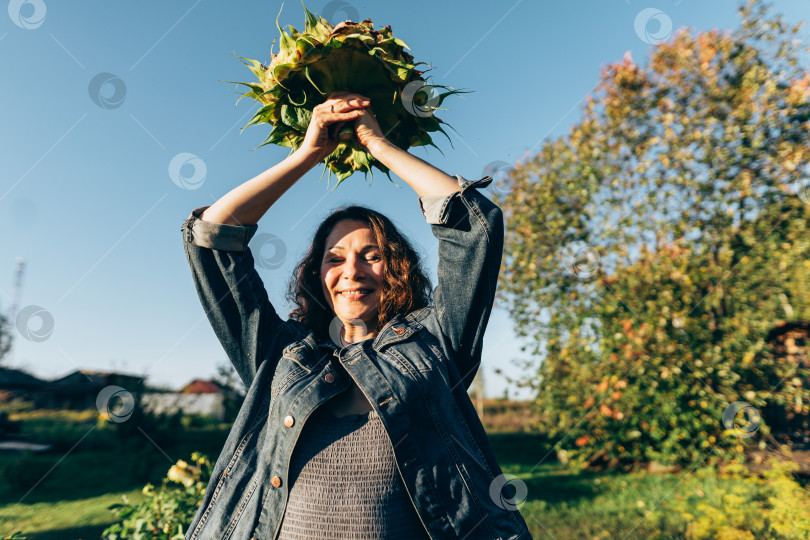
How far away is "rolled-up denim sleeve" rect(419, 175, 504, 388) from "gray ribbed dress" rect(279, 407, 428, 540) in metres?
0.42

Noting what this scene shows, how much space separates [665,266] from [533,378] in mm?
2951

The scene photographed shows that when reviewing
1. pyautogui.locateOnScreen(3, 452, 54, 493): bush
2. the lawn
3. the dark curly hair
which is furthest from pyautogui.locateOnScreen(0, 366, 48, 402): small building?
the dark curly hair

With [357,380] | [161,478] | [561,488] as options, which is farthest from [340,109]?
[161,478]

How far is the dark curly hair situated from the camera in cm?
204

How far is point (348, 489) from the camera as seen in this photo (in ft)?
5.11

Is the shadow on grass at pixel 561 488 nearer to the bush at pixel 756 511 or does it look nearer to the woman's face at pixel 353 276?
the bush at pixel 756 511

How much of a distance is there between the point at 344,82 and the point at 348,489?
1.36m

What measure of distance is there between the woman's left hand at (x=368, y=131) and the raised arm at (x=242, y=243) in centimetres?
5

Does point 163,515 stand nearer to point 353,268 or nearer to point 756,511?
point 353,268

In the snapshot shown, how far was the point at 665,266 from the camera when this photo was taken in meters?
6.68

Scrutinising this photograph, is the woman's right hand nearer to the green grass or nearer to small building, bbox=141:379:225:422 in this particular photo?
the green grass

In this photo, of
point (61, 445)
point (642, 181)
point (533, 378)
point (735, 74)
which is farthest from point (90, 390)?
point (735, 74)

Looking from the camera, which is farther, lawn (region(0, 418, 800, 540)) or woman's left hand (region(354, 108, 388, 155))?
lawn (region(0, 418, 800, 540))

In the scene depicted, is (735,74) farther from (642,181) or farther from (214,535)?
(214,535)
